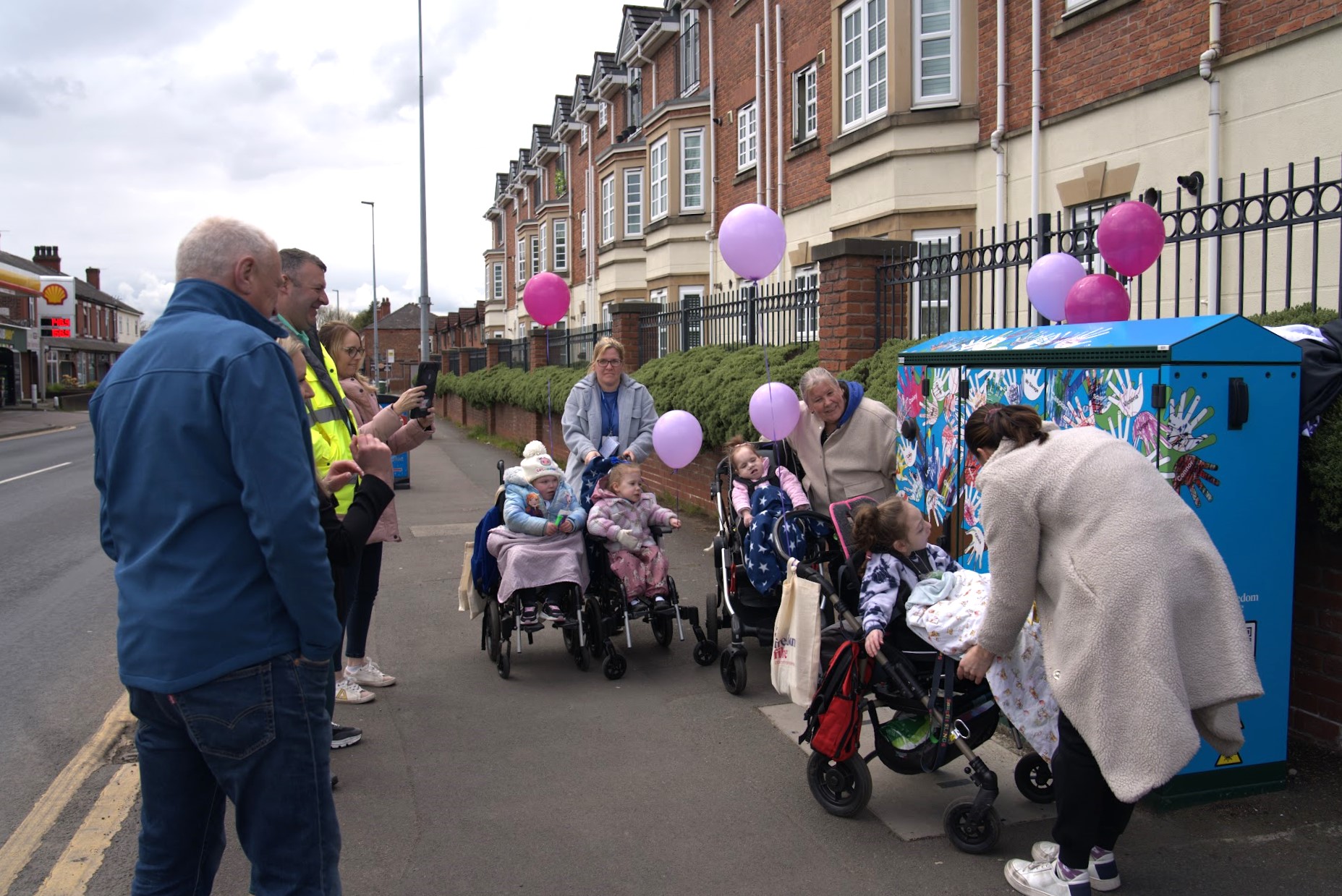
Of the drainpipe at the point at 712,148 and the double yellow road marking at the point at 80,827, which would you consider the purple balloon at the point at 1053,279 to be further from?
the drainpipe at the point at 712,148

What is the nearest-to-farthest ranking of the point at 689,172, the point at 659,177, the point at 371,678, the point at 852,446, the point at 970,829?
the point at 970,829, the point at 852,446, the point at 371,678, the point at 689,172, the point at 659,177

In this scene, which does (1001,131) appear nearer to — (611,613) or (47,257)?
(611,613)

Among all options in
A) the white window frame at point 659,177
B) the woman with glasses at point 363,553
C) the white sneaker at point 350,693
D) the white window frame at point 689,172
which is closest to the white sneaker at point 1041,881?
the woman with glasses at point 363,553

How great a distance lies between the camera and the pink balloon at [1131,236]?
211 inches

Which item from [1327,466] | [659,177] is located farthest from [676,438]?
[659,177]

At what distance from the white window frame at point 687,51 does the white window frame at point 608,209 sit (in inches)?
229

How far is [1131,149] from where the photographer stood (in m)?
10.7

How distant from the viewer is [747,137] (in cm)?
2111

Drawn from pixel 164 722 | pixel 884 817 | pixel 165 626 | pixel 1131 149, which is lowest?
pixel 884 817

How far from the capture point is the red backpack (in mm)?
4004

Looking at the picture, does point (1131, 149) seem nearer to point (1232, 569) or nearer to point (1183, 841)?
point (1232, 569)

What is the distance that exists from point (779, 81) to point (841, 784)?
1617 centimetres

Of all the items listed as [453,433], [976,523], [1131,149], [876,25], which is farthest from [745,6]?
[976,523]

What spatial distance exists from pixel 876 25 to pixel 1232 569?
480 inches
